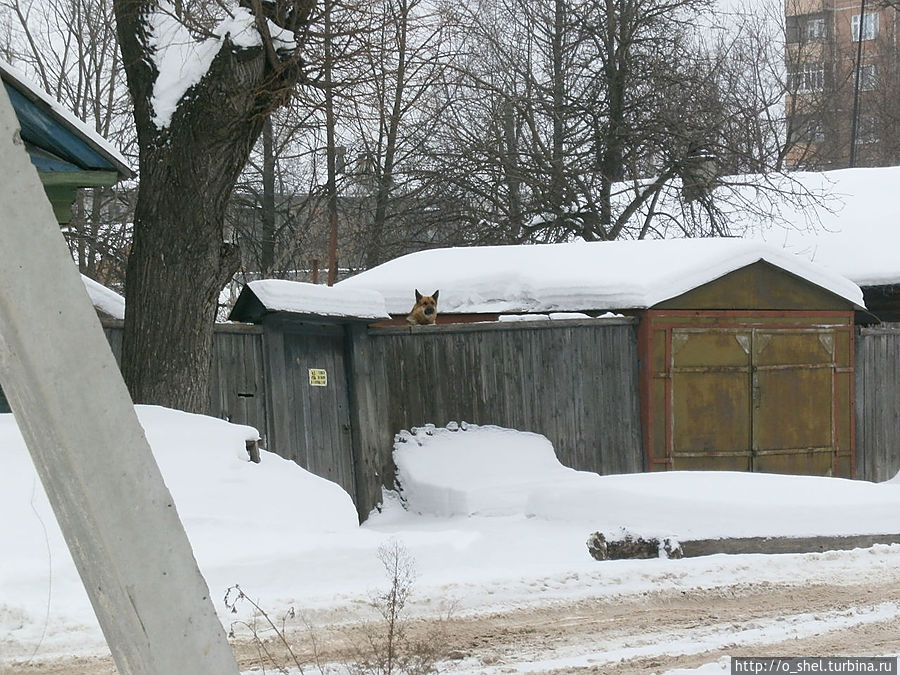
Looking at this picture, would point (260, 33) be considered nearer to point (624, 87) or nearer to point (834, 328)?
point (834, 328)

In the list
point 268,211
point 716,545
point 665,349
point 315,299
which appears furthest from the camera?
point 268,211

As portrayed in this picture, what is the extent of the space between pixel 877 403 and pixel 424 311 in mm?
6223

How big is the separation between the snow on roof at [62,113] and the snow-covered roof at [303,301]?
8.41ft

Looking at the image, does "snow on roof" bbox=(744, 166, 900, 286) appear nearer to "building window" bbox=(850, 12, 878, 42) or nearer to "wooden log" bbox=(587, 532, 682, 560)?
"wooden log" bbox=(587, 532, 682, 560)

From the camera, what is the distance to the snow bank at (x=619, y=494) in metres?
8.55

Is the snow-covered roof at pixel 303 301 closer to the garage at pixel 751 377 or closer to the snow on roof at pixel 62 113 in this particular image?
the snow on roof at pixel 62 113

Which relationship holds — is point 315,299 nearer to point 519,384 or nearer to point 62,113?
point 519,384

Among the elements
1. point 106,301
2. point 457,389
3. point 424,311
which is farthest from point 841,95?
point 106,301

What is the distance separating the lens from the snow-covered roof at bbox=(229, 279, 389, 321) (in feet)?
34.4

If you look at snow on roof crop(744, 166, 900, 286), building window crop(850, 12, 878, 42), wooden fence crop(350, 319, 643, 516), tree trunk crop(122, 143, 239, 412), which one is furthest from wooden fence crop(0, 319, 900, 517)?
building window crop(850, 12, 878, 42)

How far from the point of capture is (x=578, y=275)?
13922mm

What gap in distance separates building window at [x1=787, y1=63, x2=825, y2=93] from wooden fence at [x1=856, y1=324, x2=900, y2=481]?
76.4 ft

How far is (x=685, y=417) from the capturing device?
516 inches

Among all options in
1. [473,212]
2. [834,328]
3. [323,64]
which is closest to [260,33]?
[323,64]
